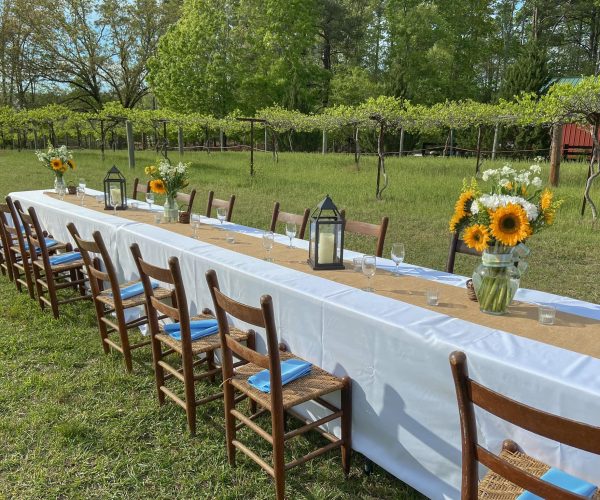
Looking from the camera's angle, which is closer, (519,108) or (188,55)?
(519,108)

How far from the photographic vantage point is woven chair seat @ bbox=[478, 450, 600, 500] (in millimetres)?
1710

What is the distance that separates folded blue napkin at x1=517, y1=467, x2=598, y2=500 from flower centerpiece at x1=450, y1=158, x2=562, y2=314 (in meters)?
0.84

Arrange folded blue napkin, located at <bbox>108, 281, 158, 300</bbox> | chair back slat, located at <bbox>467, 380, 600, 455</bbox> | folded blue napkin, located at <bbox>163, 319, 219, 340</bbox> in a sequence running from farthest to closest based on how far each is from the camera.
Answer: folded blue napkin, located at <bbox>108, 281, 158, 300</bbox>, folded blue napkin, located at <bbox>163, 319, 219, 340</bbox>, chair back slat, located at <bbox>467, 380, 600, 455</bbox>

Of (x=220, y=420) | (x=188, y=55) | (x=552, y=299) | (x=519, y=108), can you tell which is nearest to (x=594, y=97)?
(x=519, y=108)

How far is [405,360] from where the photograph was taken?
2172mm

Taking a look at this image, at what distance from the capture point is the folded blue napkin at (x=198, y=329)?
3092 mm

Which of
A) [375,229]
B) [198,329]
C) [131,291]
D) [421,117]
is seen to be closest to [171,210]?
[131,291]

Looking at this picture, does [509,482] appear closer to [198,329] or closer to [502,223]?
[502,223]

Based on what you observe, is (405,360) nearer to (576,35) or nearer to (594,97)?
(594,97)

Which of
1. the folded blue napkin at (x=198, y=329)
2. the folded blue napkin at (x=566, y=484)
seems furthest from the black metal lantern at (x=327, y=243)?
the folded blue napkin at (x=566, y=484)

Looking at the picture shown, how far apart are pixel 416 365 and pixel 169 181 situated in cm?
331

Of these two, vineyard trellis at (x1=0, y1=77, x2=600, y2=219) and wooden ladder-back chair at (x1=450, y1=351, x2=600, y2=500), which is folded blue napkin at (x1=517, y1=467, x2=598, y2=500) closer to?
wooden ladder-back chair at (x1=450, y1=351, x2=600, y2=500)

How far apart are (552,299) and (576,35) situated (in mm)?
37456

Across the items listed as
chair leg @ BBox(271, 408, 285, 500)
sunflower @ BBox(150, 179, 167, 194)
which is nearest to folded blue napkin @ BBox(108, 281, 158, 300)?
sunflower @ BBox(150, 179, 167, 194)
